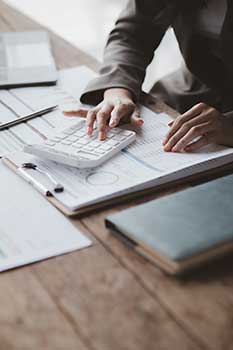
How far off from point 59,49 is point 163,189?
81cm

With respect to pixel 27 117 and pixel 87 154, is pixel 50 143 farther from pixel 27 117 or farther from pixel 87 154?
pixel 27 117

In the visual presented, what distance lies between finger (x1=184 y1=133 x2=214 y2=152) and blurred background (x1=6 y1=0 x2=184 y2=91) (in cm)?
186

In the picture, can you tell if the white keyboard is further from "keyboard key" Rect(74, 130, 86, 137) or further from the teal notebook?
the teal notebook

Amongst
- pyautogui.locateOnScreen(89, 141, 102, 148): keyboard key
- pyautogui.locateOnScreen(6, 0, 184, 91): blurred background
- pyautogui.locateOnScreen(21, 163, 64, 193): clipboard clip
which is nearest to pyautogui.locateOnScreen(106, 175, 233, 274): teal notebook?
pyautogui.locateOnScreen(21, 163, 64, 193): clipboard clip

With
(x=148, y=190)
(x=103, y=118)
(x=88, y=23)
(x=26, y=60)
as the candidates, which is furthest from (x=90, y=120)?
(x=88, y=23)

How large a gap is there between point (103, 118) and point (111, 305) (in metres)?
0.52

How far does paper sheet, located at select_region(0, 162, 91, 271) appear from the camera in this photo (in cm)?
91

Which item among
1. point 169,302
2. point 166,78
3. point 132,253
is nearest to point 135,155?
point 132,253

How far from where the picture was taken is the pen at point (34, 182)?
105 cm

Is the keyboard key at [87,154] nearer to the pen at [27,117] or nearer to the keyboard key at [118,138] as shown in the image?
the keyboard key at [118,138]

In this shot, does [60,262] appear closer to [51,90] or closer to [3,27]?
[51,90]

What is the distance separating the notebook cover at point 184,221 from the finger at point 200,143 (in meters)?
0.15

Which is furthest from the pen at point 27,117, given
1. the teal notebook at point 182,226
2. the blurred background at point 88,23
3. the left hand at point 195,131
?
the blurred background at point 88,23

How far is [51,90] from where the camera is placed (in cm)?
151
